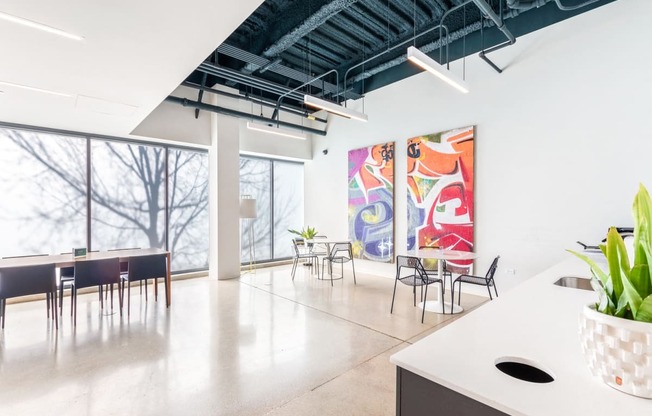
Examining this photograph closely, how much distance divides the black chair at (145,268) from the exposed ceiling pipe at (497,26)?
5152 mm

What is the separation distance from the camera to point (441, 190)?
17.5 feet

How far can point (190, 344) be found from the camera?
3316mm

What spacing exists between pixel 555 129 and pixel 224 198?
5.72 m

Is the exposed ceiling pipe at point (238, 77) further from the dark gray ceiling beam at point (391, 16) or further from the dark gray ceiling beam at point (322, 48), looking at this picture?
the dark gray ceiling beam at point (391, 16)

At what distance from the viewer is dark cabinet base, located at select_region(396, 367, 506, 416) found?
3.06 ft

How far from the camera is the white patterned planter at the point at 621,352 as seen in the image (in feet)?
2.69

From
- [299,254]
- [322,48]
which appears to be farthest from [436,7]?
[299,254]

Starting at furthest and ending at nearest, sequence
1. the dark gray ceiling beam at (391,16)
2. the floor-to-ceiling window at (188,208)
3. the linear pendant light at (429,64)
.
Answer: the floor-to-ceiling window at (188,208) → the dark gray ceiling beam at (391,16) → the linear pendant light at (429,64)

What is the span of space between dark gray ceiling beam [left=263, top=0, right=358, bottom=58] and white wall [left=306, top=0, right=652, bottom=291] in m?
2.56

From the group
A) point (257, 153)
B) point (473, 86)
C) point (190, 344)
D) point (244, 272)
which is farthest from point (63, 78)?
point (473, 86)

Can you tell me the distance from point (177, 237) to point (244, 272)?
Result: 160cm

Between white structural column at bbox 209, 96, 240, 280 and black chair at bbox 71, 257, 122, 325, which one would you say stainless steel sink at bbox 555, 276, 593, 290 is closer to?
black chair at bbox 71, 257, 122, 325

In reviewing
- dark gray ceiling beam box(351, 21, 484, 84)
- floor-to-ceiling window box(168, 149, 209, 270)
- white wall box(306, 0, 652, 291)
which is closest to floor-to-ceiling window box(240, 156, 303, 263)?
floor-to-ceiling window box(168, 149, 209, 270)

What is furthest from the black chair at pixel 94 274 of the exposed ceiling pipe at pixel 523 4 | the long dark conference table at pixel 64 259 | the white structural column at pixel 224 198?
the exposed ceiling pipe at pixel 523 4
